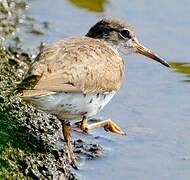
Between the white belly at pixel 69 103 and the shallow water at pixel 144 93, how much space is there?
734 millimetres

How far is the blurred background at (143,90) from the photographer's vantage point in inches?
255

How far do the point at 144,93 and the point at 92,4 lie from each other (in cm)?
308

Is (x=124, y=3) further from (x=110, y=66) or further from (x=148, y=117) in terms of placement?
(x=110, y=66)

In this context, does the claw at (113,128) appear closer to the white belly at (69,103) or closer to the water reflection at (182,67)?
the white belly at (69,103)

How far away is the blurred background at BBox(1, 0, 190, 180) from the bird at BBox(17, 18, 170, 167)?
1.27 feet

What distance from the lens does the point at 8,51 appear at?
27.2ft

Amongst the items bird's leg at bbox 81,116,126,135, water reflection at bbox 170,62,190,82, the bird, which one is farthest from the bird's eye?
water reflection at bbox 170,62,190,82

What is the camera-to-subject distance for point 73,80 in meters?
5.66

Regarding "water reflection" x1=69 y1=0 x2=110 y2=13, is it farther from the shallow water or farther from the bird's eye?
the bird's eye

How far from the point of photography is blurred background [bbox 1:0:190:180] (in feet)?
21.3

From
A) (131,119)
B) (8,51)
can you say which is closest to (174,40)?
(131,119)

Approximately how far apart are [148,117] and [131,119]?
26 cm

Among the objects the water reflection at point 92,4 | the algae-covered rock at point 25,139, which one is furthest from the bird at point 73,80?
the water reflection at point 92,4

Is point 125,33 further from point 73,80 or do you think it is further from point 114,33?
point 73,80
